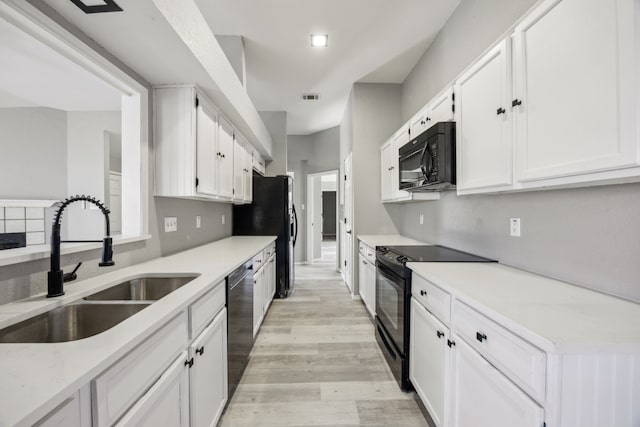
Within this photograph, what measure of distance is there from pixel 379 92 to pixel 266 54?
5.31ft

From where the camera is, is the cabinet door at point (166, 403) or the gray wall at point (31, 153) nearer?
the cabinet door at point (166, 403)

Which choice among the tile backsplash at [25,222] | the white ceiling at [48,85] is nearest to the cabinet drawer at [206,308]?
the tile backsplash at [25,222]

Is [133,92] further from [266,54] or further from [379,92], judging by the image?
[379,92]

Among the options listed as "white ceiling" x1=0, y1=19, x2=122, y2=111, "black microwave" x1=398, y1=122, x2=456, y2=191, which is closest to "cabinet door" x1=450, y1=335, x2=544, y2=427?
"black microwave" x1=398, y1=122, x2=456, y2=191

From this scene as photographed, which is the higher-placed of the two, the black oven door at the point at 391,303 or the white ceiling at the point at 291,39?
the white ceiling at the point at 291,39

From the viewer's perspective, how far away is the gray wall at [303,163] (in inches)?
250

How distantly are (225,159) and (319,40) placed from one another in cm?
156

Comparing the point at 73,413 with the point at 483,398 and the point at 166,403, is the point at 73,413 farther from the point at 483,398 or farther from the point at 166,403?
the point at 483,398

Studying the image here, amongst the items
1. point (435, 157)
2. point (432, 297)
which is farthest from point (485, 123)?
point (432, 297)

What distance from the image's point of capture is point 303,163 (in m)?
6.63

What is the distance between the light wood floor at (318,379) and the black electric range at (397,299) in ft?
0.56

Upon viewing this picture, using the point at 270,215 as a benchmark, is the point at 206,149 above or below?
above

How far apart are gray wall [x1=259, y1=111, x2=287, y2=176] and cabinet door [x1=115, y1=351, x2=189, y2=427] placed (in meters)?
4.13

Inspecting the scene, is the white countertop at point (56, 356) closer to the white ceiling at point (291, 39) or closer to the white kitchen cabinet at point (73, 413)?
the white kitchen cabinet at point (73, 413)
